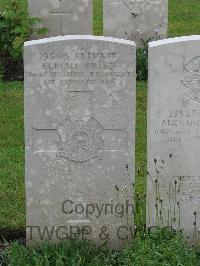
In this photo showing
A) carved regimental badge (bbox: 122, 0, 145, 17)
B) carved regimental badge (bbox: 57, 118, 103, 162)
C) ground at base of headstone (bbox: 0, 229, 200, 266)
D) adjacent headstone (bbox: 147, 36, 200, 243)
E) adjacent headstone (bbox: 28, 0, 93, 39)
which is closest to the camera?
ground at base of headstone (bbox: 0, 229, 200, 266)

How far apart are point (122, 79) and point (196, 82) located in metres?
0.53

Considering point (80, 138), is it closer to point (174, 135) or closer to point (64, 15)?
point (174, 135)

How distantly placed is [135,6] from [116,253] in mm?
6499

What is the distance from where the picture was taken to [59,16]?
11.8m

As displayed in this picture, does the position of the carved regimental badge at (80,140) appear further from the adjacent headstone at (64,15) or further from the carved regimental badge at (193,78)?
the adjacent headstone at (64,15)

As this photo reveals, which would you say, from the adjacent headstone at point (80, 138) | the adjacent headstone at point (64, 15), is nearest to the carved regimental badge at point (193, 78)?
the adjacent headstone at point (80, 138)

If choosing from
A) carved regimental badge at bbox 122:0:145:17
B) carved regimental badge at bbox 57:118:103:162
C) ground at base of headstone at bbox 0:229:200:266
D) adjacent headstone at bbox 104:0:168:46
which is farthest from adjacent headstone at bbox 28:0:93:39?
ground at base of headstone at bbox 0:229:200:266

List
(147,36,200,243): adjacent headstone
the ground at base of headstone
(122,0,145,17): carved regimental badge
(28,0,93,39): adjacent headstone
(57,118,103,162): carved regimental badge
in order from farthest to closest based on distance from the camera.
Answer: (28,0,93,39): adjacent headstone, (122,0,145,17): carved regimental badge, (57,118,103,162): carved regimental badge, (147,36,200,243): adjacent headstone, the ground at base of headstone

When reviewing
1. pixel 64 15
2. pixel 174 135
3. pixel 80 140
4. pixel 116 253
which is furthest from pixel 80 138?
pixel 64 15

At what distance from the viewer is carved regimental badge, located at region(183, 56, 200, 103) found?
5.54 meters

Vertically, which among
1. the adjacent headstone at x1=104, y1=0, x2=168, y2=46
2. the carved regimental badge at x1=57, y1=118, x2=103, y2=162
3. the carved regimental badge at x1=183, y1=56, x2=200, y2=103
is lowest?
the carved regimental badge at x1=57, y1=118, x2=103, y2=162

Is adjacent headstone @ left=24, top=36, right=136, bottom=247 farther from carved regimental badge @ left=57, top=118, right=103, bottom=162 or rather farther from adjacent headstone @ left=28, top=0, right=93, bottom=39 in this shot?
adjacent headstone @ left=28, top=0, right=93, bottom=39

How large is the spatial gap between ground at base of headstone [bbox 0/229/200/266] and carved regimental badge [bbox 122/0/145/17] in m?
6.31

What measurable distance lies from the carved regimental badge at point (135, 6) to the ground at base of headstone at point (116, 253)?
6314 millimetres
